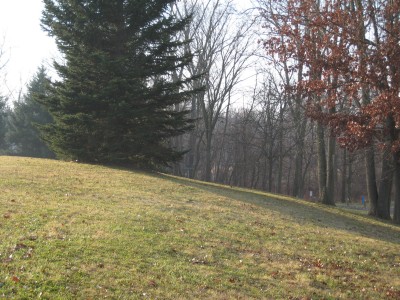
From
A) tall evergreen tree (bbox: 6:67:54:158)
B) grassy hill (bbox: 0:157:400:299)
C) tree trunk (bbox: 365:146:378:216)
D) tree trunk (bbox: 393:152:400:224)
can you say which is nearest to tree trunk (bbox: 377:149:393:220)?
tree trunk (bbox: 365:146:378:216)

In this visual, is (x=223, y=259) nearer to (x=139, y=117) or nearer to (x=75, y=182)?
(x=75, y=182)

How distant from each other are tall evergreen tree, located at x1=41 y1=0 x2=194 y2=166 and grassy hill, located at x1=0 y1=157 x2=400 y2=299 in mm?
6667

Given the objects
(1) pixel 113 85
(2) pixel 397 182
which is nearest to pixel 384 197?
(2) pixel 397 182

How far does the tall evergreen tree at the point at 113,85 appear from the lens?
17781 mm

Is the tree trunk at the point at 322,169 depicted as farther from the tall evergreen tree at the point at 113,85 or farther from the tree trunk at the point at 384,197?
the tall evergreen tree at the point at 113,85

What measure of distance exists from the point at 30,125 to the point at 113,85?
27.8 metres

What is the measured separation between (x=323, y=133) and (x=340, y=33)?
10448 mm

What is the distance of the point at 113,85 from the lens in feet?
56.5

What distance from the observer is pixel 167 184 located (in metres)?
14.3

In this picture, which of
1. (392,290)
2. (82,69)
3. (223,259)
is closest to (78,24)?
(82,69)

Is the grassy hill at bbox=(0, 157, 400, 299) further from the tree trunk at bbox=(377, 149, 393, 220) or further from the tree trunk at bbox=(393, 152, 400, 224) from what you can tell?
the tree trunk at bbox=(377, 149, 393, 220)

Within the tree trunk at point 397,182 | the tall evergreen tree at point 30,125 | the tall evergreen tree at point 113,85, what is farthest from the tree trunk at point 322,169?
the tall evergreen tree at point 30,125

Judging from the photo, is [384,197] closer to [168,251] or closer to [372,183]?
[372,183]

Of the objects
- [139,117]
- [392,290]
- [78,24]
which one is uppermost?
[78,24]
